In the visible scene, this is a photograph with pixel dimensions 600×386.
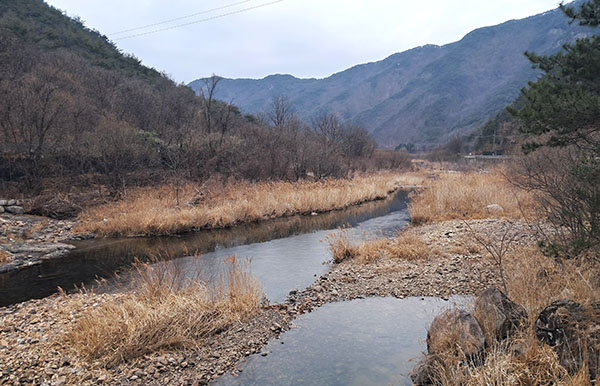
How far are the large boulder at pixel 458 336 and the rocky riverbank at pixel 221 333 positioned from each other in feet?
8.72

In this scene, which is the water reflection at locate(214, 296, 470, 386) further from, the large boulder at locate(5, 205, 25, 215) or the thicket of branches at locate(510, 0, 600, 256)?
the large boulder at locate(5, 205, 25, 215)

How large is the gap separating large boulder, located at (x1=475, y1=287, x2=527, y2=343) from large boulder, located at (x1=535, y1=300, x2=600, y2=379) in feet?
1.42

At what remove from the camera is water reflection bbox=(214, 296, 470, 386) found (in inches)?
220

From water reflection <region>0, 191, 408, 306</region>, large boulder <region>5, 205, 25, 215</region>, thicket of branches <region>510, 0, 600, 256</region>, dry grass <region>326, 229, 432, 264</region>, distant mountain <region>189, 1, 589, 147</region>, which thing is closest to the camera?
thicket of branches <region>510, 0, 600, 256</region>

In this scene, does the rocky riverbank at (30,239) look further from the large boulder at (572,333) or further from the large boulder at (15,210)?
the large boulder at (572,333)

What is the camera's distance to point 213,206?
60.6 ft

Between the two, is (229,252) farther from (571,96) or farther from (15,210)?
(15,210)

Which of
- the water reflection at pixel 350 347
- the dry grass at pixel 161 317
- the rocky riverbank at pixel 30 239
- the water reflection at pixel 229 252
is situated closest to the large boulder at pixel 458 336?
the water reflection at pixel 350 347

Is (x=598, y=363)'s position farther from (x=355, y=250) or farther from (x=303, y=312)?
(x=355, y=250)

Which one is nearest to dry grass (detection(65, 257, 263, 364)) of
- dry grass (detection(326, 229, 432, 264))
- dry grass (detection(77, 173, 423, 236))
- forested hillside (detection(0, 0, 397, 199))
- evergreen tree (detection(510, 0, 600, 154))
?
dry grass (detection(326, 229, 432, 264))

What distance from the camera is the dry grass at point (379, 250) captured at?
35.7 ft

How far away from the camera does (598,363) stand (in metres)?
3.93

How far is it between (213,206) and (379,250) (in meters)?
9.72

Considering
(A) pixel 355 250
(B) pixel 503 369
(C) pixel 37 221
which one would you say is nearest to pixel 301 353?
(B) pixel 503 369
